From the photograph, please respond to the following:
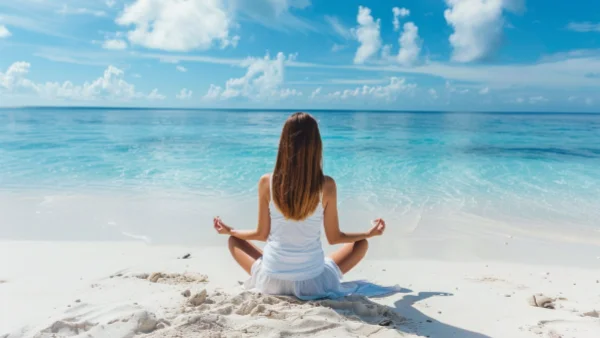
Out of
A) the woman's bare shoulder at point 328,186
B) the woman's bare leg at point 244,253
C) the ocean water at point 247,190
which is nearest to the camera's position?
the woman's bare shoulder at point 328,186

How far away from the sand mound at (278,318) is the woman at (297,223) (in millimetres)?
177

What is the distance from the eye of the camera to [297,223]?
368 cm

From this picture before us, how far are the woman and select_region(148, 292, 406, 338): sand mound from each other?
0.58 feet

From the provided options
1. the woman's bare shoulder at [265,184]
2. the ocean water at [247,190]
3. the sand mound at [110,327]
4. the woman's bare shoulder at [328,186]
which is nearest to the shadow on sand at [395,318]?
the woman's bare shoulder at [328,186]

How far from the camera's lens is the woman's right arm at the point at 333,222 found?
3689mm

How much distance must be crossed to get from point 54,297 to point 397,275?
336cm

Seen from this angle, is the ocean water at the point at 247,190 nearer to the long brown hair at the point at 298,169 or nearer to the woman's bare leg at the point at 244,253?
the woman's bare leg at the point at 244,253

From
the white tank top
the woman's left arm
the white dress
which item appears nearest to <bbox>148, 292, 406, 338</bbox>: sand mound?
the white dress

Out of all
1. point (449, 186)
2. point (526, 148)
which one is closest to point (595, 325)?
point (449, 186)

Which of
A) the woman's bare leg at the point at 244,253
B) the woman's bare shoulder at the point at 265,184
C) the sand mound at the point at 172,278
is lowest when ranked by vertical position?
the sand mound at the point at 172,278

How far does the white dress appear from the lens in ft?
12.1

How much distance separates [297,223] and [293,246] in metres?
0.20

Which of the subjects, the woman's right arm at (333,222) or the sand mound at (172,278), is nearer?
the woman's right arm at (333,222)

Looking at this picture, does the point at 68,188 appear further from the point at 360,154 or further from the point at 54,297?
the point at 360,154
